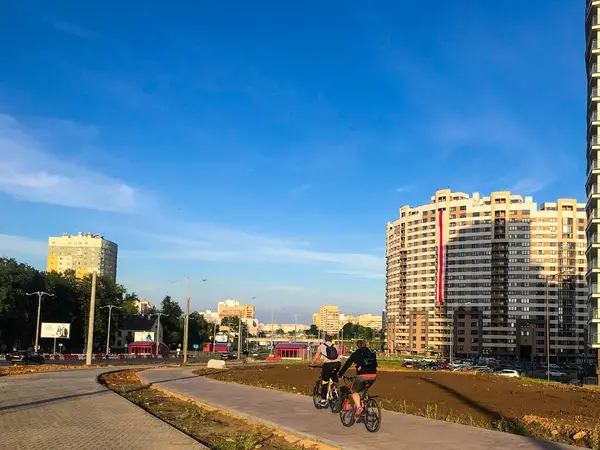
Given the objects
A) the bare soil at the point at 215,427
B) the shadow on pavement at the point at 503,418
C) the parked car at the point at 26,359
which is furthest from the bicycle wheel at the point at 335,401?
the parked car at the point at 26,359

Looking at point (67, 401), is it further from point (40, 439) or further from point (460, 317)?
point (460, 317)

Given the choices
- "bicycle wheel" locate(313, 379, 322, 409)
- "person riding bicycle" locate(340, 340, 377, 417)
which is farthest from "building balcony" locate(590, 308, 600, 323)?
"person riding bicycle" locate(340, 340, 377, 417)

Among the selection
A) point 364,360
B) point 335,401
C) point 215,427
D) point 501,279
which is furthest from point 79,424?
point 501,279

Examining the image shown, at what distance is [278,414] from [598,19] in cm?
5924

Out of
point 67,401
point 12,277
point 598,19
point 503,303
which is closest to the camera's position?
point 67,401

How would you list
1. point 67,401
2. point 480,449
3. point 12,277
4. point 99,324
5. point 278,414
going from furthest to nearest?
point 99,324, point 12,277, point 67,401, point 278,414, point 480,449

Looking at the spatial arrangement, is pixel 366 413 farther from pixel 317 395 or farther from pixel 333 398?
pixel 317 395

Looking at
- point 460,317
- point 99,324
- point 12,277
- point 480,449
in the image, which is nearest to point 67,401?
point 480,449

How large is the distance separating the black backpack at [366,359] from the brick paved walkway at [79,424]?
3887 millimetres

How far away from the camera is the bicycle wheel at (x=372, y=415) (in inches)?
485

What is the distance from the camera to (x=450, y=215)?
161m

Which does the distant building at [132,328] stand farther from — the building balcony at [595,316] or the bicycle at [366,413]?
the bicycle at [366,413]

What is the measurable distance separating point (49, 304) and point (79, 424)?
9645 centimetres

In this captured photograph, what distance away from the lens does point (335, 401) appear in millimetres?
15188
